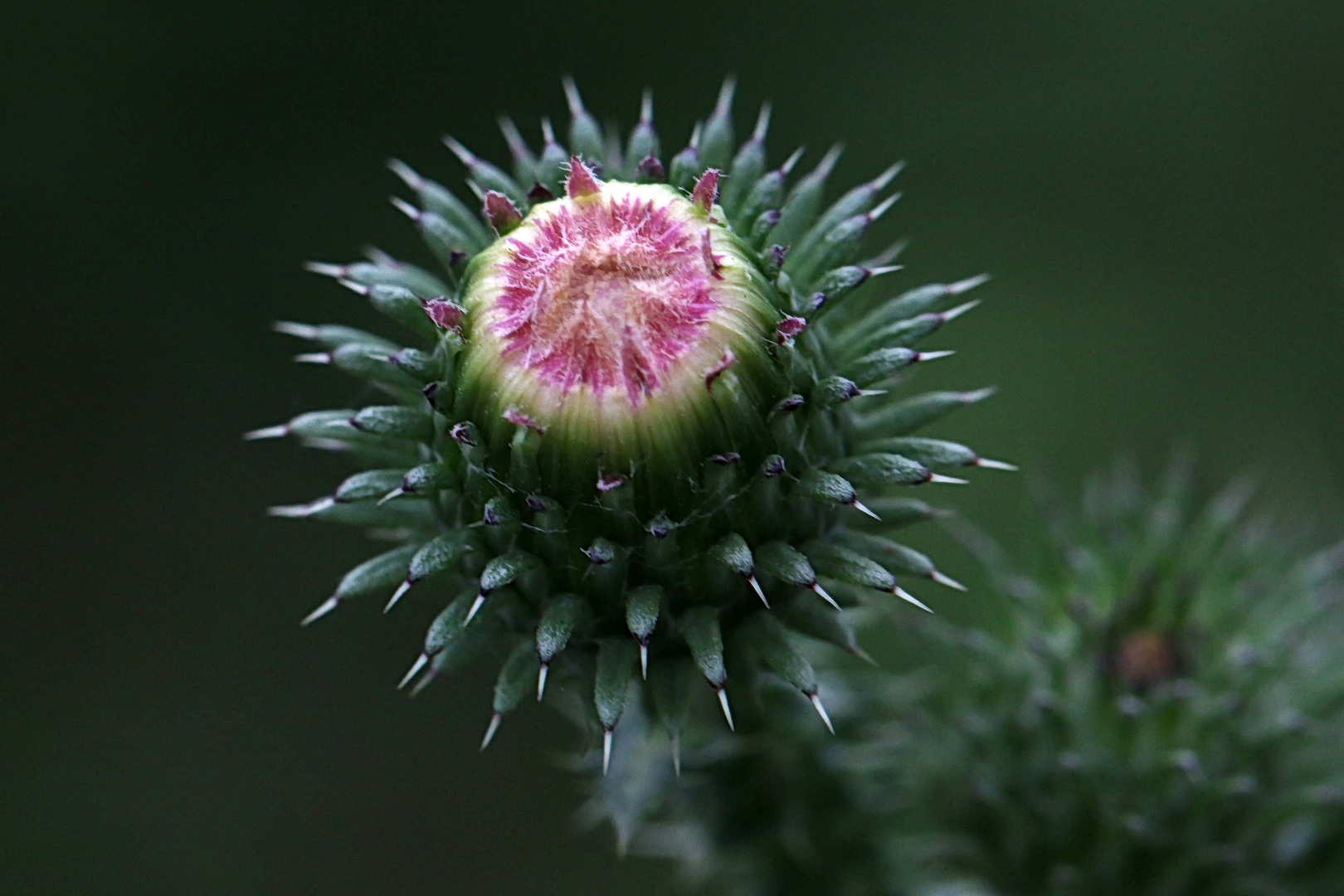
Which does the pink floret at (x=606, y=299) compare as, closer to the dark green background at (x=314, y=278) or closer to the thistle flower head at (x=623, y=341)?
the thistle flower head at (x=623, y=341)

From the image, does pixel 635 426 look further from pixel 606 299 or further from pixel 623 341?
pixel 606 299

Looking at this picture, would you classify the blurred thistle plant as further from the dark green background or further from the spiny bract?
the dark green background

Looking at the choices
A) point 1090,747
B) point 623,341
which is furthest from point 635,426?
point 1090,747

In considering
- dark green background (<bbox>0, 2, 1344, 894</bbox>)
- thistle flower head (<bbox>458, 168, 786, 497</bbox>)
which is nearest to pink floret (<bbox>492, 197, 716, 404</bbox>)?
thistle flower head (<bbox>458, 168, 786, 497</bbox>)

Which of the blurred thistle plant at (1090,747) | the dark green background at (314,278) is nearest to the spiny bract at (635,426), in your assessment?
the blurred thistle plant at (1090,747)

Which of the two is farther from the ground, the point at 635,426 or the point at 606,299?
the point at 606,299

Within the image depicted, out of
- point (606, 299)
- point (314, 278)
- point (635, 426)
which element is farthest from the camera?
point (314, 278)

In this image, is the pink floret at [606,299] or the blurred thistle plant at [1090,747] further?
the blurred thistle plant at [1090,747]
